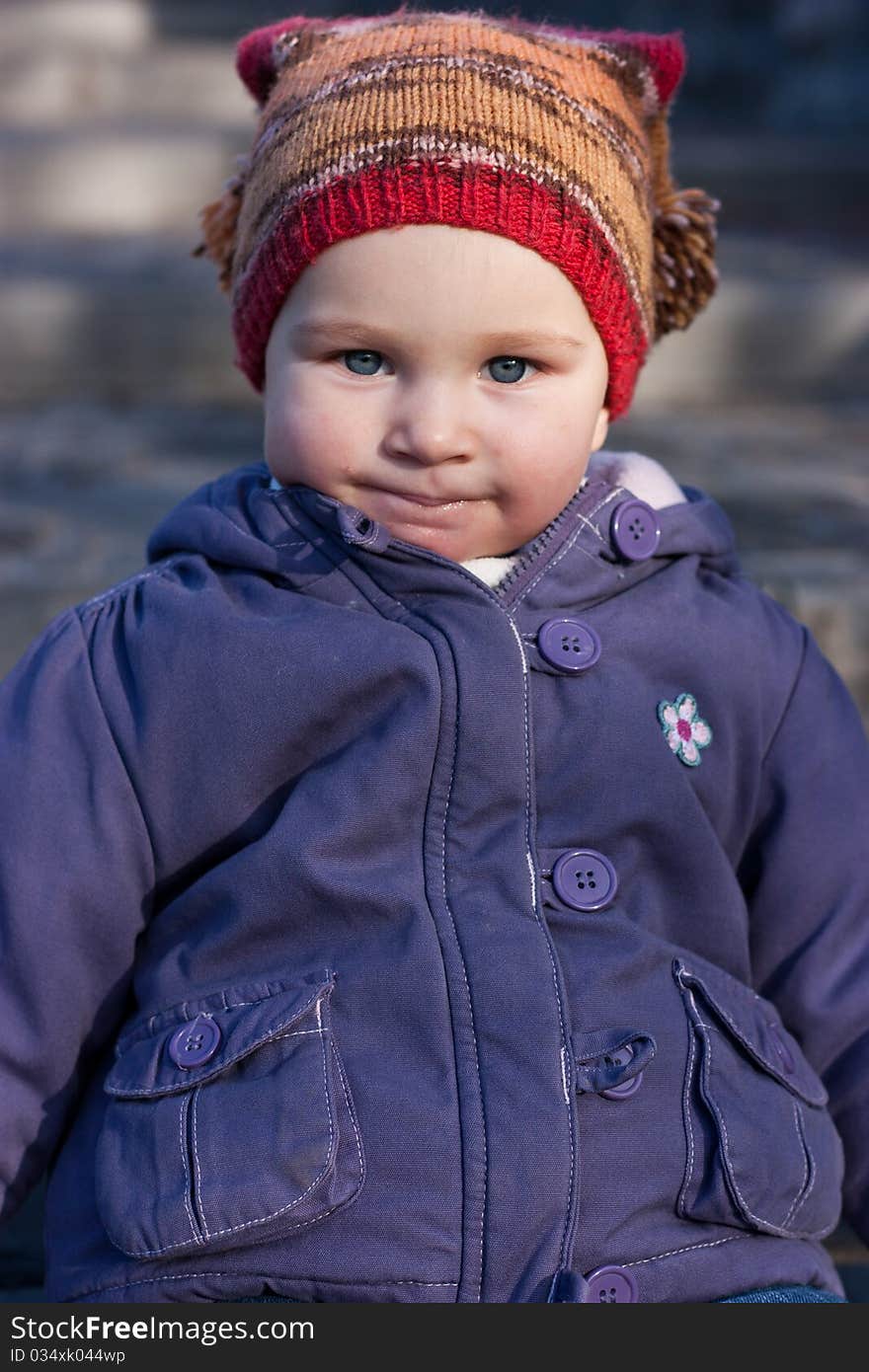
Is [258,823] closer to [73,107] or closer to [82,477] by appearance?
[82,477]

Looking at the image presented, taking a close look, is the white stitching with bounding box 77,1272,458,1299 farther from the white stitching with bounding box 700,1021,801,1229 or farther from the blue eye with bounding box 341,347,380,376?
the blue eye with bounding box 341,347,380,376

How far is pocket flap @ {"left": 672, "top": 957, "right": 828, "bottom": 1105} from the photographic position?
1.37 m

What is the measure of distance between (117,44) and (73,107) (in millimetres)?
465

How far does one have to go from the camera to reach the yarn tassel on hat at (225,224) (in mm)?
1589

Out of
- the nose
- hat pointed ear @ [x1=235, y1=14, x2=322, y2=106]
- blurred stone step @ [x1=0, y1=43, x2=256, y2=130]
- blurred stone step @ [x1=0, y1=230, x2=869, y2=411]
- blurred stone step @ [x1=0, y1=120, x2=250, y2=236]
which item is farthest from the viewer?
blurred stone step @ [x1=0, y1=43, x2=256, y2=130]

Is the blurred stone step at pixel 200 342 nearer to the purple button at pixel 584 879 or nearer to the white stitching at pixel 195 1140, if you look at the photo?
the purple button at pixel 584 879

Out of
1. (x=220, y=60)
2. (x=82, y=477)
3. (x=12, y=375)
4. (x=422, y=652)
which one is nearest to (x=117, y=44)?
(x=220, y=60)

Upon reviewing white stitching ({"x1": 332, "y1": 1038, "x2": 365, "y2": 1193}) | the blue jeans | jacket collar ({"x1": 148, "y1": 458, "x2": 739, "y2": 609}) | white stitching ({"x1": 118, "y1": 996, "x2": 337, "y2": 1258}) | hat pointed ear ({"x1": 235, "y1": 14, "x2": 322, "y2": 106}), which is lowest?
the blue jeans

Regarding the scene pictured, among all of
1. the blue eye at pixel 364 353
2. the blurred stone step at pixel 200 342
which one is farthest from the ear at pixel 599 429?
the blurred stone step at pixel 200 342

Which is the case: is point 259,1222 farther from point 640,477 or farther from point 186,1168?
point 640,477

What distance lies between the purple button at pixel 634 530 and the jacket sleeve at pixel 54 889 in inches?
19.7

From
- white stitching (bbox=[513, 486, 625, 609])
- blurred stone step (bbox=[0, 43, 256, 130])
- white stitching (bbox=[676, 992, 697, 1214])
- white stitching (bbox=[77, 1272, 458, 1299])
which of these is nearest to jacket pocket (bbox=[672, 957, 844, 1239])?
white stitching (bbox=[676, 992, 697, 1214])

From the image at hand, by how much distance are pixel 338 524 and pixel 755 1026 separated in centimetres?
58

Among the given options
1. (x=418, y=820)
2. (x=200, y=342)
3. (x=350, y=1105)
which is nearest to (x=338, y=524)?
(x=418, y=820)
